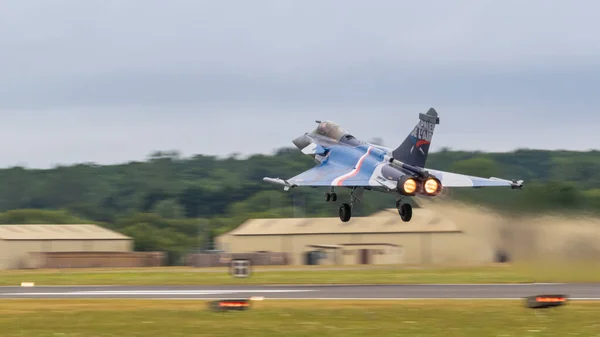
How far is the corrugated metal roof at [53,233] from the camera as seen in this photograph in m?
111

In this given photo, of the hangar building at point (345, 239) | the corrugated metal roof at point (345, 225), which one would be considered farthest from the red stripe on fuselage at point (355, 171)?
the corrugated metal roof at point (345, 225)

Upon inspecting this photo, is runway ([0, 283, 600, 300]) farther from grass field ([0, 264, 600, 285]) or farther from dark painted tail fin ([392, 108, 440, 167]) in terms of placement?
dark painted tail fin ([392, 108, 440, 167])

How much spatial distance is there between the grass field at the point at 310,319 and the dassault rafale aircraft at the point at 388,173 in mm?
5739

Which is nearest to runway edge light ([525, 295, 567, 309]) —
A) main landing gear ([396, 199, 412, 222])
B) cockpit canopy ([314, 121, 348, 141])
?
main landing gear ([396, 199, 412, 222])

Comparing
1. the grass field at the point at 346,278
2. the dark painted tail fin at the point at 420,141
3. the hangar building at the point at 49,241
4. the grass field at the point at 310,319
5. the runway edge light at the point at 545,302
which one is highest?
the dark painted tail fin at the point at 420,141

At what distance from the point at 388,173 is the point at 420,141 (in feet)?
6.19

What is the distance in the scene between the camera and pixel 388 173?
4662 centimetres

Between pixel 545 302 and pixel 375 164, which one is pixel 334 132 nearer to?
pixel 375 164

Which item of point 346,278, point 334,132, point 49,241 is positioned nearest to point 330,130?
point 334,132

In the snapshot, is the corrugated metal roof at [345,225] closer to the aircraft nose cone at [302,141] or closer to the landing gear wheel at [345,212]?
the aircraft nose cone at [302,141]

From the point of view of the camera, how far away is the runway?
45562 millimetres

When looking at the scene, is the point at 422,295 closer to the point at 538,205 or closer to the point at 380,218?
the point at 538,205

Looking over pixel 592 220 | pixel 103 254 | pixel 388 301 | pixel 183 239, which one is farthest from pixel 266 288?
pixel 183 239

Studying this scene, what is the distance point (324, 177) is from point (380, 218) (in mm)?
53722
